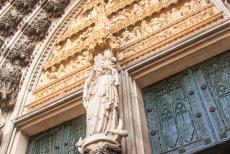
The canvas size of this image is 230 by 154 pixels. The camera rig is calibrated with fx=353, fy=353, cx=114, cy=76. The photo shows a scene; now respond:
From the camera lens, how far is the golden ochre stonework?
4.44 m

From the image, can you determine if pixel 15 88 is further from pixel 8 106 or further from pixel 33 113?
pixel 33 113

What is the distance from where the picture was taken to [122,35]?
5125 millimetres

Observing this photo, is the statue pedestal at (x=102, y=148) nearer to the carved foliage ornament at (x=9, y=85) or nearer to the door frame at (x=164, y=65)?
the door frame at (x=164, y=65)

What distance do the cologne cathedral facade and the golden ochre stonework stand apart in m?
0.02

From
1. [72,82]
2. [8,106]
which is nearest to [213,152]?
[72,82]

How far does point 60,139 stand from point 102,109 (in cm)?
127

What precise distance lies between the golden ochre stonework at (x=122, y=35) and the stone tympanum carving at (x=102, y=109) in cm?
49

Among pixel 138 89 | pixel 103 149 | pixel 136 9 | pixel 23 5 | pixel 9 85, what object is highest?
pixel 23 5

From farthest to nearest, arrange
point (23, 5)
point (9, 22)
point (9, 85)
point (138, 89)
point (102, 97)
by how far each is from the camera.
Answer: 1. point (23, 5)
2. point (9, 22)
3. point (9, 85)
4. point (138, 89)
5. point (102, 97)

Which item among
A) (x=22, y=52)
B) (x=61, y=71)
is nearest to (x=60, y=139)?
(x=61, y=71)

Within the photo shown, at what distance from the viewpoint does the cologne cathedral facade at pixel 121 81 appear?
3422mm

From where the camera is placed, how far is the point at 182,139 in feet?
11.4

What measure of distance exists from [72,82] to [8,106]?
3.16 feet

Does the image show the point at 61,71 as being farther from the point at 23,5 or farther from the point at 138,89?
the point at 23,5
